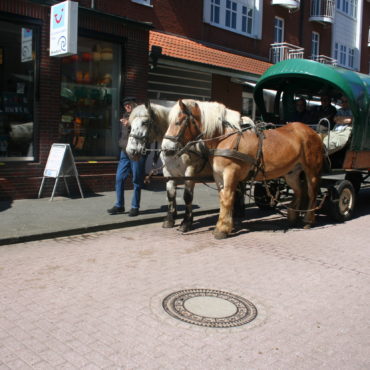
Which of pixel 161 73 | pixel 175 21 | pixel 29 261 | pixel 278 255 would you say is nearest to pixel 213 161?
pixel 278 255

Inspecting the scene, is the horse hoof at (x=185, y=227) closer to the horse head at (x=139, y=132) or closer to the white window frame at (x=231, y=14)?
the horse head at (x=139, y=132)

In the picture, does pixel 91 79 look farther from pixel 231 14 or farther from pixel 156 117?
pixel 231 14

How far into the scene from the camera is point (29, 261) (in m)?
5.70

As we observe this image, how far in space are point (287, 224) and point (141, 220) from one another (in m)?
2.74

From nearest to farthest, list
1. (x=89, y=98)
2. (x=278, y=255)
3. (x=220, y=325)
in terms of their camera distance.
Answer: (x=220, y=325), (x=278, y=255), (x=89, y=98)

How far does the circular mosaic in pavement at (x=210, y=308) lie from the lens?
4.08m

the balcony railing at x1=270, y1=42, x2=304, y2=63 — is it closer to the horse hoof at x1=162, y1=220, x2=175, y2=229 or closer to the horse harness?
the horse harness

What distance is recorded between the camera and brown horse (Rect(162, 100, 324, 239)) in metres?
7.02

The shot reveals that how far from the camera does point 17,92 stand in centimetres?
986

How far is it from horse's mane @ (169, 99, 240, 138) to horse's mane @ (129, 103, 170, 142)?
37 cm

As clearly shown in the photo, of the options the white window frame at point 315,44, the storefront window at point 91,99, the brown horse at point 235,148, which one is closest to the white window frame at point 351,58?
the white window frame at point 315,44

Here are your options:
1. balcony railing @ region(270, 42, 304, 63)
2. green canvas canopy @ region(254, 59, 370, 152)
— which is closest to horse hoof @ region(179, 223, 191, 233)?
green canvas canopy @ region(254, 59, 370, 152)

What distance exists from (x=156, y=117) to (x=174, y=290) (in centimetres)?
351

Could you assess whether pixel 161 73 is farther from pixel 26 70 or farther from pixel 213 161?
pixel 213 161
